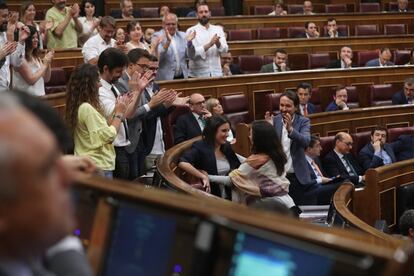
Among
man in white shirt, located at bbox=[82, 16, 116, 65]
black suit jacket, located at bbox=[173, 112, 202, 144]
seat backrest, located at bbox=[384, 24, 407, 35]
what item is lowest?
black suit jacket, located at bbox=[173, 112, 202, 144]

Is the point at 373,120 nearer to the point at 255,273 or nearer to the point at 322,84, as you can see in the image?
the point at 322,84

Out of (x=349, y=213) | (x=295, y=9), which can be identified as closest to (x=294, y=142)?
(x=349, y=213)

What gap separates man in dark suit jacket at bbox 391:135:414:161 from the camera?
423 cm

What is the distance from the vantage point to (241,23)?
638 centimetres

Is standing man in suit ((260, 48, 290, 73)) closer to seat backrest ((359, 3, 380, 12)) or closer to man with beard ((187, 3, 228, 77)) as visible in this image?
man with beard ((187, 3, 228, 77))

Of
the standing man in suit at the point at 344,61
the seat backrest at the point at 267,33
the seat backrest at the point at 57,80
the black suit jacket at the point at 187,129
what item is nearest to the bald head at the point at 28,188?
the black suit jacket at the point at 187,129

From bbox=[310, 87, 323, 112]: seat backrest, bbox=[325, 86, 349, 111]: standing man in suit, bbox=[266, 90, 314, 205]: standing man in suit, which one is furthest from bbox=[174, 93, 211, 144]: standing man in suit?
bbox=[310, 87, 323, 112]: seat backrest

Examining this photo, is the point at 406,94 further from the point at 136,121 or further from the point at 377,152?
the point at 136,121


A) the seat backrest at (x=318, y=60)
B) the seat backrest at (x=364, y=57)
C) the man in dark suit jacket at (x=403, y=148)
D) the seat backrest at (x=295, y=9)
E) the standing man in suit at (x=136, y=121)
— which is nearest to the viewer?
the standing man in suit at (x=136, y=121)

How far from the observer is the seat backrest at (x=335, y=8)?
736cm

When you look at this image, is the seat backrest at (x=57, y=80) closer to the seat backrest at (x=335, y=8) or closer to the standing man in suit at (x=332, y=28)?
the standing man in suit at (x=332, y=28)

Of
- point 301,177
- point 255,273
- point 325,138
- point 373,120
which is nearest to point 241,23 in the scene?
point 373,120

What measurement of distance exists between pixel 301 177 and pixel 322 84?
1.66m

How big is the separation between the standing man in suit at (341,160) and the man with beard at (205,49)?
1103mm
